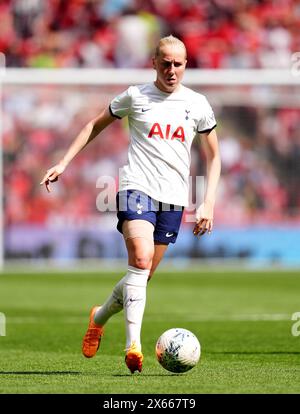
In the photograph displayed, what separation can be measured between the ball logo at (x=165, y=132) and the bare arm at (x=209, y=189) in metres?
0.24

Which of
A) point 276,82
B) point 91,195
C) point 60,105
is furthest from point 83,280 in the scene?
point 276,82

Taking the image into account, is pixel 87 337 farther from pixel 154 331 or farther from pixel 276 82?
pixel 276 82

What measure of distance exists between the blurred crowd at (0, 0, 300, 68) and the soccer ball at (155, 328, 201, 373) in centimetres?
1630

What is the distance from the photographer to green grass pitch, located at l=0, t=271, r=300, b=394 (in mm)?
6773

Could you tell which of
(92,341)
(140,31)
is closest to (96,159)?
(140,31)

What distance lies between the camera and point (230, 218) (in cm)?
2159

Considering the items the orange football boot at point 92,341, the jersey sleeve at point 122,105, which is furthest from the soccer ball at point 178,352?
the jersey sleeve at point 122,105

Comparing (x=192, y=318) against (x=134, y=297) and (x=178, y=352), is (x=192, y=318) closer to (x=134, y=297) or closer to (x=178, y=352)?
(x=134, y=297)

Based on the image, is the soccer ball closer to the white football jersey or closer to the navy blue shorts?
the navy blue shorts

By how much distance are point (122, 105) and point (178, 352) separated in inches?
69.8

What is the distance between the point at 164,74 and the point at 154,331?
4.30 meters

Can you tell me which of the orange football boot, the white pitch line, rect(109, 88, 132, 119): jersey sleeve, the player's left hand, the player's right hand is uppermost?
rect(109, 88, 132, 119): jersey sleeve

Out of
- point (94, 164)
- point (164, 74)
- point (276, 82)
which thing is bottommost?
point (94, 164)

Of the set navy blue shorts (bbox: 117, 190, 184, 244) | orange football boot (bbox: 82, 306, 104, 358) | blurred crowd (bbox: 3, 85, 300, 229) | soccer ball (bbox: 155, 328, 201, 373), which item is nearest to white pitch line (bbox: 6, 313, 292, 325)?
orange football boot (bbox: 82, 306, 104, 358)
